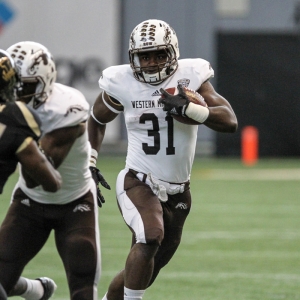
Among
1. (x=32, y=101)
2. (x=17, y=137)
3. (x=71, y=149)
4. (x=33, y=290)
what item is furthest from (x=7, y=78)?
(x=33, y=290)

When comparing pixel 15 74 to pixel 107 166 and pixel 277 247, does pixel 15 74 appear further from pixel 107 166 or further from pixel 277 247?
pixel 107 166

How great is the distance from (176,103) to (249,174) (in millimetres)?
9084

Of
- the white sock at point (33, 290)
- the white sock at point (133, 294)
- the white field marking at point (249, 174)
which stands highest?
the white sock at point (133, 294)

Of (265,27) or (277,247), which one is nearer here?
(277,247)

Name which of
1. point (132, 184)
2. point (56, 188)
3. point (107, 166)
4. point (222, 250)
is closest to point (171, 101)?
point (132, 184)

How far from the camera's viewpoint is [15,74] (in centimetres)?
358

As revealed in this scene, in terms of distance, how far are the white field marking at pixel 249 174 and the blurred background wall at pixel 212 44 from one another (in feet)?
6.72

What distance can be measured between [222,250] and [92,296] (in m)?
3.27

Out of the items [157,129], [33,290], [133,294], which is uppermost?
[157,129]

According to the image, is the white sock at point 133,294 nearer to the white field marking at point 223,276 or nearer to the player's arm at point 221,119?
the player's arm at point 221,119

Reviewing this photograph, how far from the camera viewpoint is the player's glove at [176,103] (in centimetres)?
423

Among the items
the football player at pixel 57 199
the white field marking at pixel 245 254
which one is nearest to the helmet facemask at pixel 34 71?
the football player at pixel 57 199

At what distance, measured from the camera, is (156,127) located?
452 centimetres

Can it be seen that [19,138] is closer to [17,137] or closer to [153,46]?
[17,137]
